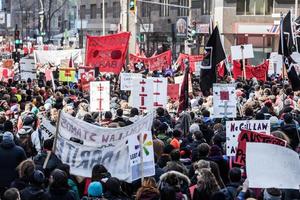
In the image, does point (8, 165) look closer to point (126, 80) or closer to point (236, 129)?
point (236, 129)

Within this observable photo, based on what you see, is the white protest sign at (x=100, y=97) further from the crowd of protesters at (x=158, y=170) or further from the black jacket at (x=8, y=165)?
the black jacket at (x=8, y=165)

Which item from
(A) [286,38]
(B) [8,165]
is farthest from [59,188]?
(A) [286,38]

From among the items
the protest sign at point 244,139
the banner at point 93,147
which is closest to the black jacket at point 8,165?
the banner at point 93,147

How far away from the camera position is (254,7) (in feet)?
175

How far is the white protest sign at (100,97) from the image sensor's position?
1617cm

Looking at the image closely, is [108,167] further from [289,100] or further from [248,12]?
[248,12]

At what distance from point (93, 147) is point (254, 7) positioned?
147ft

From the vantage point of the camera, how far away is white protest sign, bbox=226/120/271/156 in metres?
11.1

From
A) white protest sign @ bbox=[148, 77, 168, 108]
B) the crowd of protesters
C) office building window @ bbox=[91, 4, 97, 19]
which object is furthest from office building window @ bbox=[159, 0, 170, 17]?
the crowd of protesters

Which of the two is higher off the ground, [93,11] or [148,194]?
[93,11]

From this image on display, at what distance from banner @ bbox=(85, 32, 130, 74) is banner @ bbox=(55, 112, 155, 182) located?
1147cm

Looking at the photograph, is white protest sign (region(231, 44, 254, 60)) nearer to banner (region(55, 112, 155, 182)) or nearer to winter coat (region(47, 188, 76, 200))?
banner (region(55, 112, 155, 182))

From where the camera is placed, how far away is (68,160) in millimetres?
9922

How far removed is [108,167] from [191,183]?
121 centimetres
